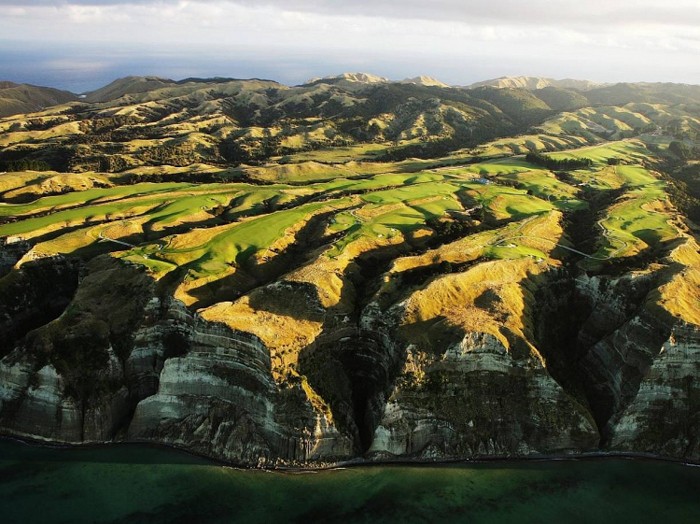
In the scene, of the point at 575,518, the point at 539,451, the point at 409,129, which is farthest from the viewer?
the point at 409,129

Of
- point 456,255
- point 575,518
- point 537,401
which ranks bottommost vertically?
point 575,518

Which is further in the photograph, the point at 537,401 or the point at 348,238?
the point at 348,238

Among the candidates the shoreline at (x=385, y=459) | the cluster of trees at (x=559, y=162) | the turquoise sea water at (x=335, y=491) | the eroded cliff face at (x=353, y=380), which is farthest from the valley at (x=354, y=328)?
the cluster of trees at (x=559, y=162)

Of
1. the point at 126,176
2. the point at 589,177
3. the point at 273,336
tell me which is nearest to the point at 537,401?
the point at 273,336

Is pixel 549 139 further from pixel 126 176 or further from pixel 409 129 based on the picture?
pixel 126 176

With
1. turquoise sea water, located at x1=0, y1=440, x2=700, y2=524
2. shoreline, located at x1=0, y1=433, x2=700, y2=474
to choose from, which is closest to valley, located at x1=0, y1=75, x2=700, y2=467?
shoreline, located at x1=0, y1=433, x2=700, y2=474

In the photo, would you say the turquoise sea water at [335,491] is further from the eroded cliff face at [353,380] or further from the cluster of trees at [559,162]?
the cluster of trees at [559,162]
